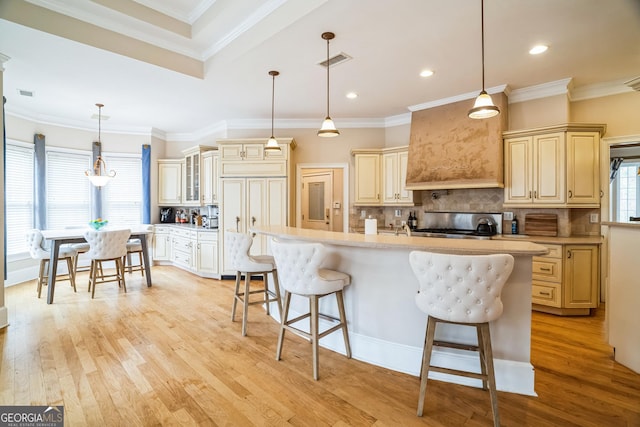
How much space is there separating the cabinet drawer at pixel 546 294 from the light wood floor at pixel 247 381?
289 millimetres

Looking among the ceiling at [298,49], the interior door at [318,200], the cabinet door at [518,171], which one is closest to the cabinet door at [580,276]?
the cabinet door at [518,171]

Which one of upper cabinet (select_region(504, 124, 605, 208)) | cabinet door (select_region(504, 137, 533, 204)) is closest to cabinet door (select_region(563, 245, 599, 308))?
upper cabinet (select_region(504, 124, 605, 208))

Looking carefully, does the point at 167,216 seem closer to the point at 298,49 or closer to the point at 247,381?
the point at 298,49

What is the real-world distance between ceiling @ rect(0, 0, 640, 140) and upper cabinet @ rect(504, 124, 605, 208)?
710mm

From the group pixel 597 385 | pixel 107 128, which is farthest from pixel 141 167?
pixel 597 385

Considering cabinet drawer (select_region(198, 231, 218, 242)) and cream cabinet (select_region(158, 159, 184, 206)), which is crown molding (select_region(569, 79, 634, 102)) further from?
cream cabinet (select_region(158, 159, 184, 206))

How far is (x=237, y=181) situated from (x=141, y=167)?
2675 millimetres

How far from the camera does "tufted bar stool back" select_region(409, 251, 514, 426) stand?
1680mm

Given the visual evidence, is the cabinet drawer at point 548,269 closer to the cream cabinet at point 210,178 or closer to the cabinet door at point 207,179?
the cream cabinet at point 210,178

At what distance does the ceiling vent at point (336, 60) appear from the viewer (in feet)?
10.4

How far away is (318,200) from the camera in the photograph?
23.3 ft

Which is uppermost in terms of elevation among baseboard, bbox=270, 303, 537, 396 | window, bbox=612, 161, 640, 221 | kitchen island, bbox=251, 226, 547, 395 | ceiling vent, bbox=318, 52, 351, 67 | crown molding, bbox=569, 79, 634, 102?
ceiling vent, bbox=318, 52, 351, 67

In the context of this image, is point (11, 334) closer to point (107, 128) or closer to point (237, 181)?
point (237, 181)

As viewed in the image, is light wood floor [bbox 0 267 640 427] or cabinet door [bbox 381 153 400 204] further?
cabinet door [bbox 381 153 400 204]
